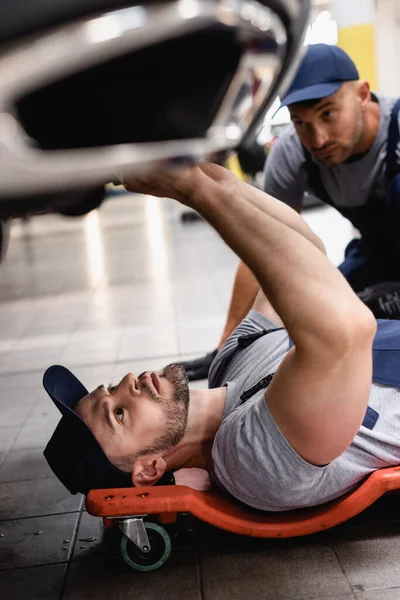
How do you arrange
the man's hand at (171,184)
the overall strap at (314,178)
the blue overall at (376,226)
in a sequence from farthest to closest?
1. the overall strap at (314,178)
2. the blue overall at (376,226)
3. the man's hand at (171,184)

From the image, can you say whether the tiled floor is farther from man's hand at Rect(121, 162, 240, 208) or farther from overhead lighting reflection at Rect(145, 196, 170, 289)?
man's hand at Rect(121, 162, 240, 208)

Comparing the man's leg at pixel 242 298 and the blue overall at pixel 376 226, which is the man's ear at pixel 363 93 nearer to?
the blue overall at pixel 376 226

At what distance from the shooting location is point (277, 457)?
1.24 m

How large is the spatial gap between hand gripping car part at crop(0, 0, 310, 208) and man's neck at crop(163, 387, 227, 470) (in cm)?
90

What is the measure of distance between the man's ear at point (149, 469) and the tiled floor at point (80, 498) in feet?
0.55

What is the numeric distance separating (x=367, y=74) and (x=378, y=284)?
288 cm

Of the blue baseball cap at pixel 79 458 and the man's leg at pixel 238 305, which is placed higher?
the blue baseball cap at pixel 79 458

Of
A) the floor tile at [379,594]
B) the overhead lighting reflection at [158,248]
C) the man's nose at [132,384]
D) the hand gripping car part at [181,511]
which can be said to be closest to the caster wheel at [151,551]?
the hand gripping car part at [181,511]

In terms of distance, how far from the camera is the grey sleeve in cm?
241

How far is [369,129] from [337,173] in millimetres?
Answer: 181

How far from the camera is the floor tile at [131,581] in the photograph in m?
1.30

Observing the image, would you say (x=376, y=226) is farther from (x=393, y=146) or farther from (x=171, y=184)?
(x=171, y=184)

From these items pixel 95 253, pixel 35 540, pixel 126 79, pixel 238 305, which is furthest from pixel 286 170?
pixel 95 253

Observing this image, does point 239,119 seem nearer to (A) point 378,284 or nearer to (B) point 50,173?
(B) point 50,173
